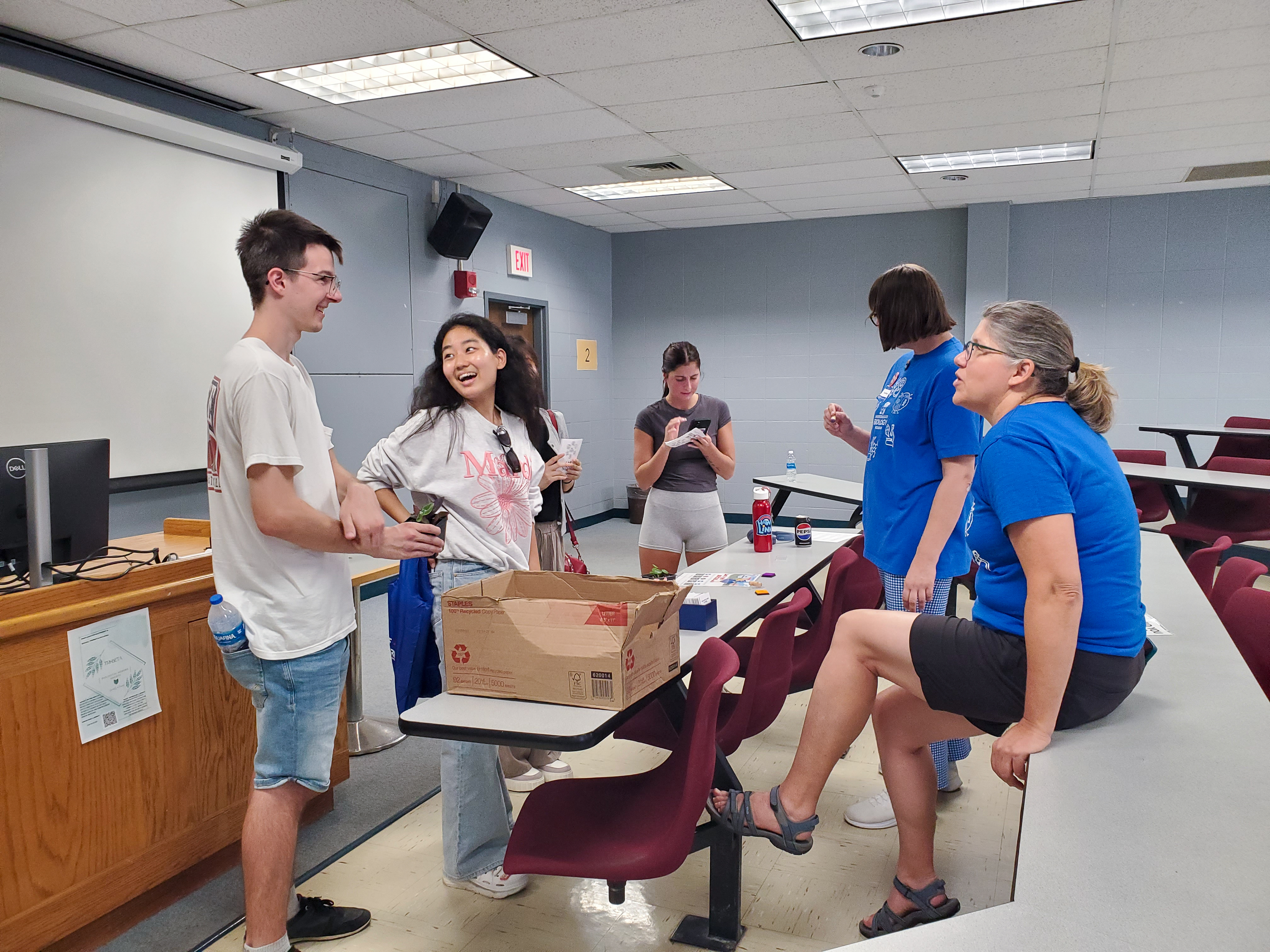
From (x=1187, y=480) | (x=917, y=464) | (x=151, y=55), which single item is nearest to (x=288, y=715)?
(x=917, y=464)

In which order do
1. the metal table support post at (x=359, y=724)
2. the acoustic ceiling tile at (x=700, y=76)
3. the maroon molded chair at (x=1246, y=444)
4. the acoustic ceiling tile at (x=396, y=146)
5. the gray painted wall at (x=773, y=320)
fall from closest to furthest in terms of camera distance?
the metal table support post at (x=359, y=724)
the acoustic ceiling tile at (x=700, y=76)
the acoustic ceiling tile at (x=396, y=146)
the maroon molded chair at (x=1246, y=444)
the gray painted wall at (x=773, y=320)

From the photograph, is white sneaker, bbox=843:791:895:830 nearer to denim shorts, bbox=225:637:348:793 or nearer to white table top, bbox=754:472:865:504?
denim shorts, bbox=225:637:348:793

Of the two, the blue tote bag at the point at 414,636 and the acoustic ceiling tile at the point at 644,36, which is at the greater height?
the acoustic ceiling tile at the point at 644,36

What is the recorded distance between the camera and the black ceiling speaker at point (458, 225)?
607cm

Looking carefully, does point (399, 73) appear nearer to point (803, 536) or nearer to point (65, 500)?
point (65, 500)

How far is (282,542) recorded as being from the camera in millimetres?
2016

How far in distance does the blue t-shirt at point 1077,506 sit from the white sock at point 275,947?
1747mm

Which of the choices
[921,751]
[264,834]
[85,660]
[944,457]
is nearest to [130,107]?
[85,660]

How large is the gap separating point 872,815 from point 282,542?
77.4 inches

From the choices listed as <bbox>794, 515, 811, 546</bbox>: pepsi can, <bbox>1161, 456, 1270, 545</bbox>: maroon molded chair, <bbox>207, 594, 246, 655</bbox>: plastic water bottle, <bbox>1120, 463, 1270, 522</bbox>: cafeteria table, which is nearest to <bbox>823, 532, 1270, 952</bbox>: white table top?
<bbox>207, 594, 246, 655</bbox>: plastic water bottle

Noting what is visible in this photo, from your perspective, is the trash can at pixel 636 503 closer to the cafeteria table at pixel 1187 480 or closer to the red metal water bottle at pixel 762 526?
the cafeteria table at pixel 1187 480

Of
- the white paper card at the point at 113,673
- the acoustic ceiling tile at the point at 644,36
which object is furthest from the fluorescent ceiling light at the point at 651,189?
the white paper card at the point at 113,673

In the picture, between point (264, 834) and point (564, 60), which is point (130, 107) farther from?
point (264, 834)

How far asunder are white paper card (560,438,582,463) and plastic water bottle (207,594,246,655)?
3.94 ft
